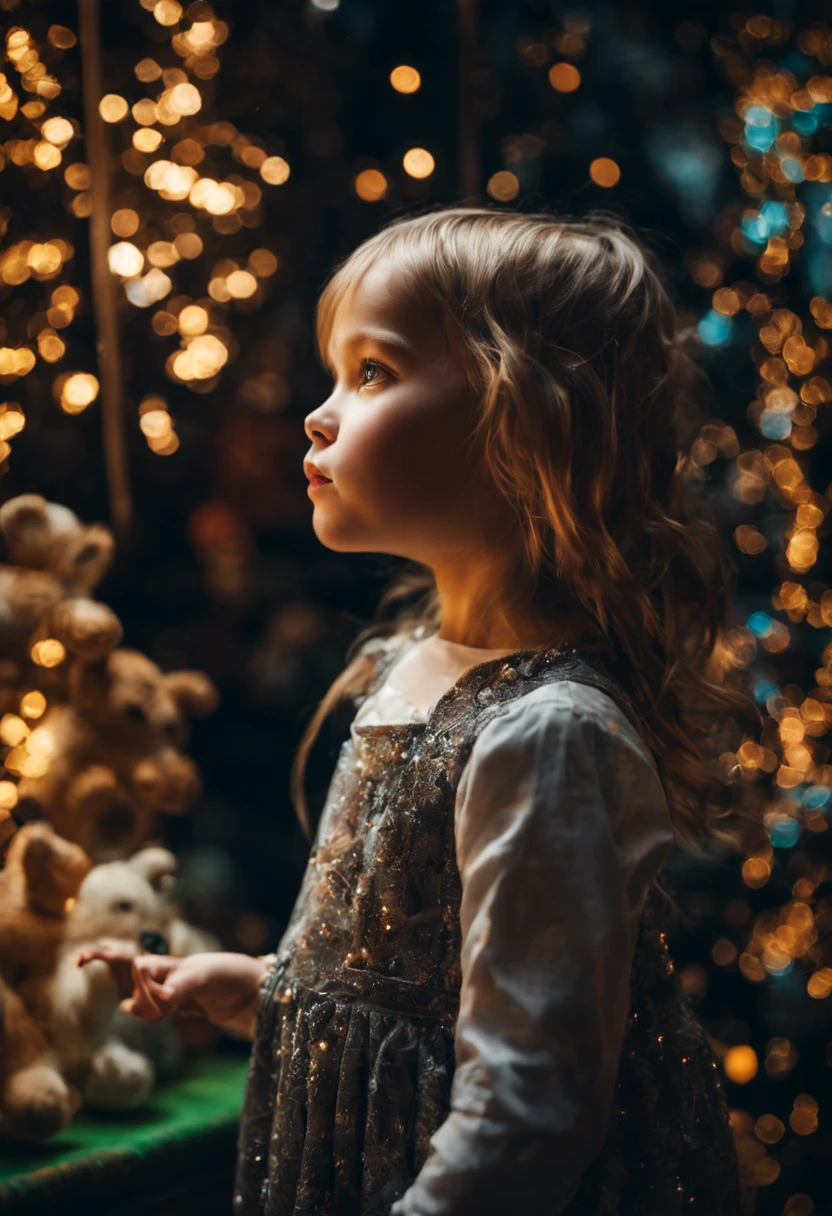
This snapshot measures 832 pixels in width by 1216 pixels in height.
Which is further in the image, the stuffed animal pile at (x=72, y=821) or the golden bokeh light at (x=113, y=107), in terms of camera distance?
the golden bokeh light at (x=113, y=107)

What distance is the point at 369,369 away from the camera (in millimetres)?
698

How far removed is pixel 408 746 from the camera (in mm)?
681

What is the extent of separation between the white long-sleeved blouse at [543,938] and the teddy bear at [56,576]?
40 cm

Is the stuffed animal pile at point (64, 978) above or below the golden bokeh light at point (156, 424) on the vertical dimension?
below

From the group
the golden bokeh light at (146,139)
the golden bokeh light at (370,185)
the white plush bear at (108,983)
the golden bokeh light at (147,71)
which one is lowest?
the white plush bear at (108,983)

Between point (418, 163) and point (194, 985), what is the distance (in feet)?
2.98

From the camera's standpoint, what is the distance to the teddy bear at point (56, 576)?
0.81 metres

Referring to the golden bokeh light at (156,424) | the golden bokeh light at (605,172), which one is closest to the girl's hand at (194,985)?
the golden bokeh light at (156,424)

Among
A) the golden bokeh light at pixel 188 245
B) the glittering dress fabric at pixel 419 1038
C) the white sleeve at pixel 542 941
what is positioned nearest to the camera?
the white sleeve at pixel 542 941

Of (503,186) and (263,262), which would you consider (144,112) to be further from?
(503,186)

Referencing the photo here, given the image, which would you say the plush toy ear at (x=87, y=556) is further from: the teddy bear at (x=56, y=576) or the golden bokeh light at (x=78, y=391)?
the golden bokeh light at (x=78, y=391)

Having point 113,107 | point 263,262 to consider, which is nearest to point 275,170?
point 263,262

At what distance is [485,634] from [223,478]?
567 mm

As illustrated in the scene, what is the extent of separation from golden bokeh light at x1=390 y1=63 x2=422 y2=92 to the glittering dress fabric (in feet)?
2.64
